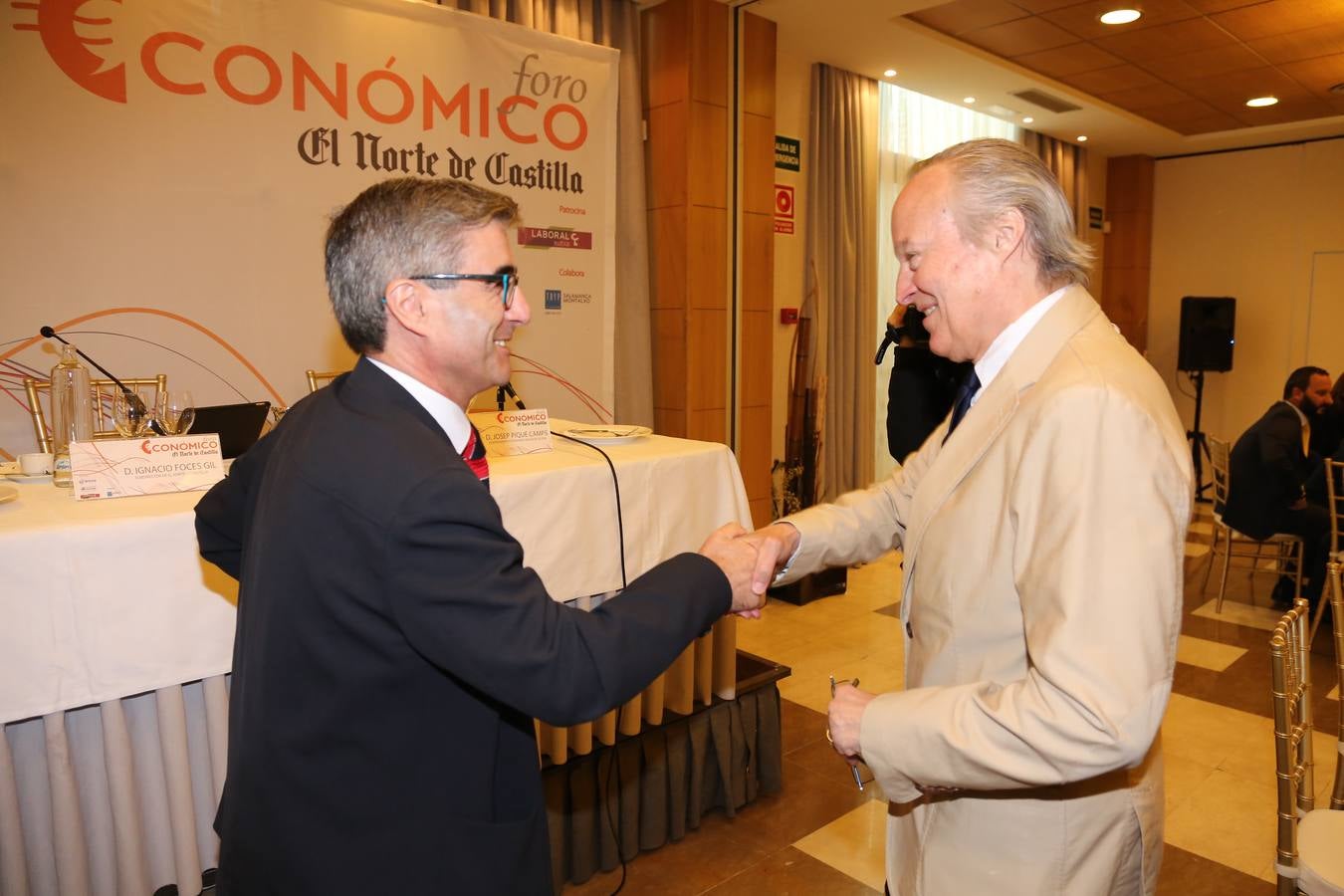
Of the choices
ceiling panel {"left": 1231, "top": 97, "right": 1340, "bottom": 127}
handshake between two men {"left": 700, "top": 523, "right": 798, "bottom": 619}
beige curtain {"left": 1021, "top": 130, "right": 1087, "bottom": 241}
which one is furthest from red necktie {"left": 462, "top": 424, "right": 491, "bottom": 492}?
ceiling panel {"left": 1231, "top": 97, "right": 1340, "bottom": 127}

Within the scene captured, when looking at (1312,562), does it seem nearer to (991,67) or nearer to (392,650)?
(991,67)

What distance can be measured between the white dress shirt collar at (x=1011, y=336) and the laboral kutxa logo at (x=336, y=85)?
3.41 meters

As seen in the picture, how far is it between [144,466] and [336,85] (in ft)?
7.76

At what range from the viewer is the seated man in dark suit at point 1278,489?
15.9 feet

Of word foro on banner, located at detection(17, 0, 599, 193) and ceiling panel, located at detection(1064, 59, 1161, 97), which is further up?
ceiling panel, located at detection(1064, 59, 1161, 97)

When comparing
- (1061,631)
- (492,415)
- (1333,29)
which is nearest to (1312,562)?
(1333,29)

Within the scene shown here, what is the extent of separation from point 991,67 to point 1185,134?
365 centimetres

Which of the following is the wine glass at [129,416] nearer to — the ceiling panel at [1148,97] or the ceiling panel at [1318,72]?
the ceiling panel at [1148,97]

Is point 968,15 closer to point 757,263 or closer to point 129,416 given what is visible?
point 757,263

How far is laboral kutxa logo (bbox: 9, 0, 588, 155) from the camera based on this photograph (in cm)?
323

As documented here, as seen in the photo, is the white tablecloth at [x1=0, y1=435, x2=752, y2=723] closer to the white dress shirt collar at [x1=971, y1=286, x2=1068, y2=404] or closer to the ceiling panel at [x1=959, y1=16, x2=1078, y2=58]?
the white dress shirt collar at [x1=971, y1=286, x2=1068, y2=404]

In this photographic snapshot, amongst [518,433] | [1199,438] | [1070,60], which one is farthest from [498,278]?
[1199,438]

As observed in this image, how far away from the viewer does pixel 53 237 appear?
324 cm

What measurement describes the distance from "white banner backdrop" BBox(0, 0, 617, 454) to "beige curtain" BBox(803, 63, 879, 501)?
216cm
